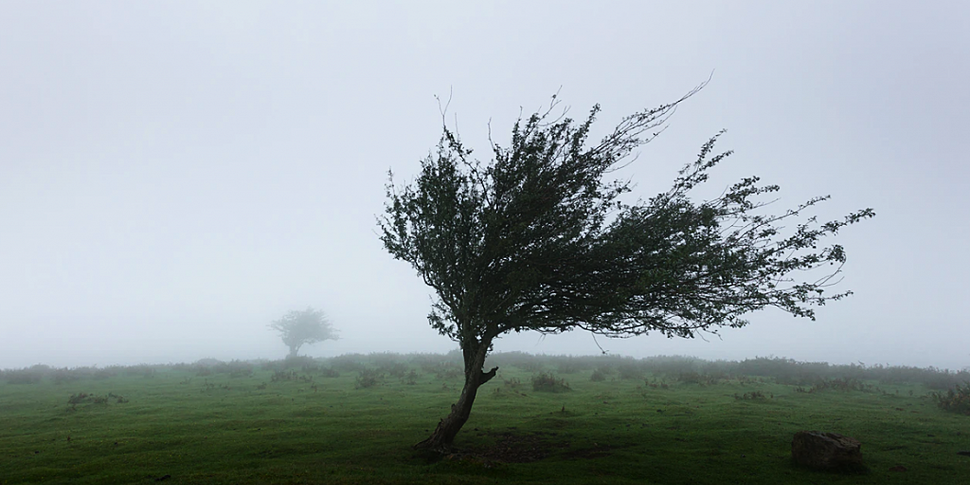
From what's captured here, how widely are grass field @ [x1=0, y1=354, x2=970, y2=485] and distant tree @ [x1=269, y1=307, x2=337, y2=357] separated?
2499 inches

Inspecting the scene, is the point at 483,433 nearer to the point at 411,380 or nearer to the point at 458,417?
the point at 458,417

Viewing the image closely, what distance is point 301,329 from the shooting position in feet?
343

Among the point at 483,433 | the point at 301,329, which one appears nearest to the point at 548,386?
the point at 483,433

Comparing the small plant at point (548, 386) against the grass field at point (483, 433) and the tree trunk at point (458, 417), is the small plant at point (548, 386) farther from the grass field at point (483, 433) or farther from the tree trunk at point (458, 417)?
the tree trunk at point (458, 417)

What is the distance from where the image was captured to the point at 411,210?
1778 cm

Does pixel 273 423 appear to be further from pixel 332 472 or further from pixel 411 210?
pixel 411 210

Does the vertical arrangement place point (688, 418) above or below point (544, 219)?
below

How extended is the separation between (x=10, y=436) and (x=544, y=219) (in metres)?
27.0

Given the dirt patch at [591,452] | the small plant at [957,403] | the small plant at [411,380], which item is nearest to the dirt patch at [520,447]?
the dirt patch at [591,452]

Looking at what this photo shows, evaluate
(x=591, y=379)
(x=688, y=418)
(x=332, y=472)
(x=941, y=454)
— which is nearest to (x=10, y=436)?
(x=332, y=472)

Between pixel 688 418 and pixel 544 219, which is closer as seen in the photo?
pixel 544 219

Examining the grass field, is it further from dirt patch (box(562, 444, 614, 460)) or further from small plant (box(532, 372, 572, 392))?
small plant (box(532, 372, 572, 392))

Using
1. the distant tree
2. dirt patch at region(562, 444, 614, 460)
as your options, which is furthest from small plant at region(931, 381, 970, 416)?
the distant tree

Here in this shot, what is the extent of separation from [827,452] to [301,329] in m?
106
